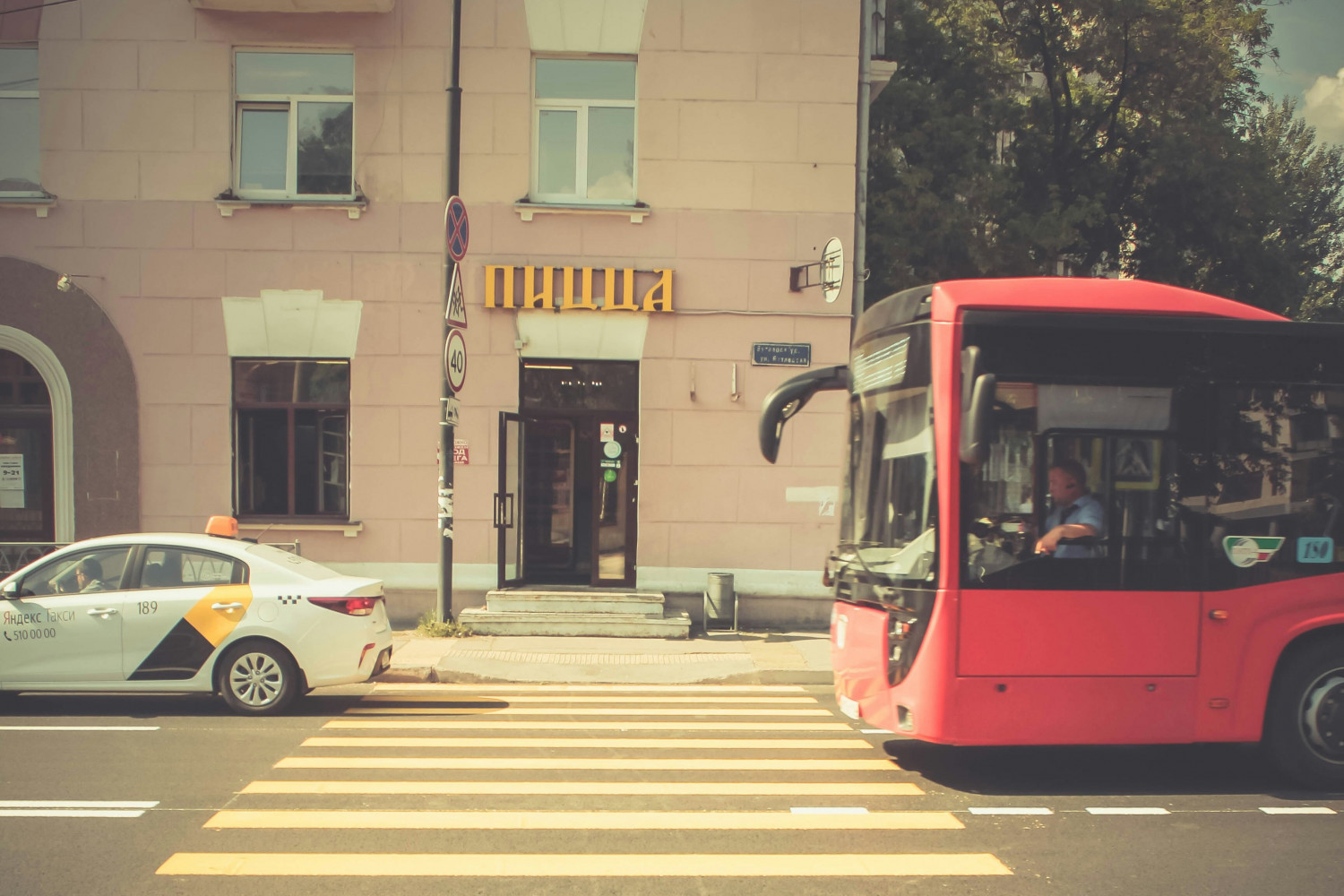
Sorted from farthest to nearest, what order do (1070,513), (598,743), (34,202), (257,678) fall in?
(34,202), (257,678), (598,743), (1070,513)

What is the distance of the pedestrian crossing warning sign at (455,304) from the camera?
10812 mm

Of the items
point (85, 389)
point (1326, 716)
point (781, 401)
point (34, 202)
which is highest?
point (34, 202)

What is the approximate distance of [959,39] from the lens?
18.2m

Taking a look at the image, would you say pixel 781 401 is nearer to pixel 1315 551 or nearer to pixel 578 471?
pixel 1315 551

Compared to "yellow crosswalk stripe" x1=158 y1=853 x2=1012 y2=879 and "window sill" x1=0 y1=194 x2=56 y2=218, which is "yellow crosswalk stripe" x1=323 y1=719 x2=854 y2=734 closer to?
"yellow crosswalk stripe" x1=158 y1=853 x2=1012 y2=879

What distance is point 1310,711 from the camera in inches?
237

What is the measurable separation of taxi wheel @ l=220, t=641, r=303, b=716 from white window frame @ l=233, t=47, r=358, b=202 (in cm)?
676

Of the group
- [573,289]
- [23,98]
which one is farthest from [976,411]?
[23,98]

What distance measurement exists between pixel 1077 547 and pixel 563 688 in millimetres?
5229

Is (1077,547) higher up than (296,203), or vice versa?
(296,203)

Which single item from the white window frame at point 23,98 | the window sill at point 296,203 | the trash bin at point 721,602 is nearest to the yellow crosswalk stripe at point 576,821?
the trash bin at point 721,602

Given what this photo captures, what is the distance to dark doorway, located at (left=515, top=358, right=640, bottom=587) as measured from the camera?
41.4ft

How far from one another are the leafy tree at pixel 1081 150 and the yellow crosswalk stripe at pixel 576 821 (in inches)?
512

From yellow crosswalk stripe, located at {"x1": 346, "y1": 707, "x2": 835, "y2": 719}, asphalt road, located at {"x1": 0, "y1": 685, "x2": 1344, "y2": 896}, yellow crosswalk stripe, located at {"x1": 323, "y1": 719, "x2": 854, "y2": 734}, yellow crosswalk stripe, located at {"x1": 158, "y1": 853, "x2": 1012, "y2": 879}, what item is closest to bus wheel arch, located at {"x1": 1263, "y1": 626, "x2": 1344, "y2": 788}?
asphalt road, located at {"x1": 0, "y1": 685, "x2": 1344, "y2": 896}
